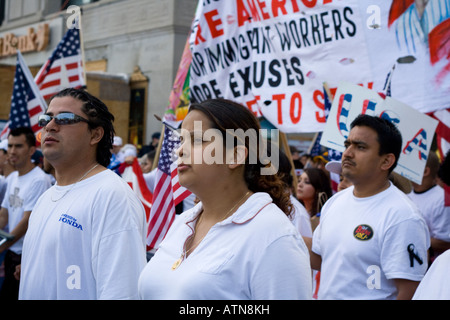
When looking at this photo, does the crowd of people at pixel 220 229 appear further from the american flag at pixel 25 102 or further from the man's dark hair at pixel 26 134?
the american flag at pixel 25 102

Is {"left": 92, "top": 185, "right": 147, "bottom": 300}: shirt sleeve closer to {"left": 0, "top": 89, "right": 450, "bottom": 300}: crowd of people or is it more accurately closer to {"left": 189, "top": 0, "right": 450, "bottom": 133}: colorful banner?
{"left": 0, "top": 89, "right": 450, "bottom": 300}: crowd of people

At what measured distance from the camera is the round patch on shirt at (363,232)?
3553mm

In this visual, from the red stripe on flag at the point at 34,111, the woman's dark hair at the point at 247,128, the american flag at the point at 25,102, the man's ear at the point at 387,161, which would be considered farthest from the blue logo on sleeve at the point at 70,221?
the red stripe on flag at the point at 34,111

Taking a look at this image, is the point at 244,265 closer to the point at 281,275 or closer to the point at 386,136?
the point at 281,275

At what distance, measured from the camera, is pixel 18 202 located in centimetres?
595

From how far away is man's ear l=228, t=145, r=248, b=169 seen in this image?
2.38 metres

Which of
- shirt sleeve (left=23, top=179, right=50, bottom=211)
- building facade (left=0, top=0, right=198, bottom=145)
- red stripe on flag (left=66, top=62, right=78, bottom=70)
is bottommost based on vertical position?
shirt sleeve (left=23, top=179, right=50, bottom=211)

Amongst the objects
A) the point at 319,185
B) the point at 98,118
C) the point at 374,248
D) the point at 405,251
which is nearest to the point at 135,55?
the point at 319,185

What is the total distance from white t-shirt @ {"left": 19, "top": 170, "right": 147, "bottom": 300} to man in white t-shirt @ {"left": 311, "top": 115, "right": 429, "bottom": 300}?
1.41 m

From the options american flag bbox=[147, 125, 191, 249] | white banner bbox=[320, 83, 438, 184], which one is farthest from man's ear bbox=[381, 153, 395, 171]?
american flag bbox=[147, 125, 191, 249]

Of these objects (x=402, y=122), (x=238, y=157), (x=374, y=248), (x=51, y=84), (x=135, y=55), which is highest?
(x=135, y=55)

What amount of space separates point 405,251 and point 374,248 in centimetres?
19

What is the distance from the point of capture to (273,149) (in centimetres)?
295
